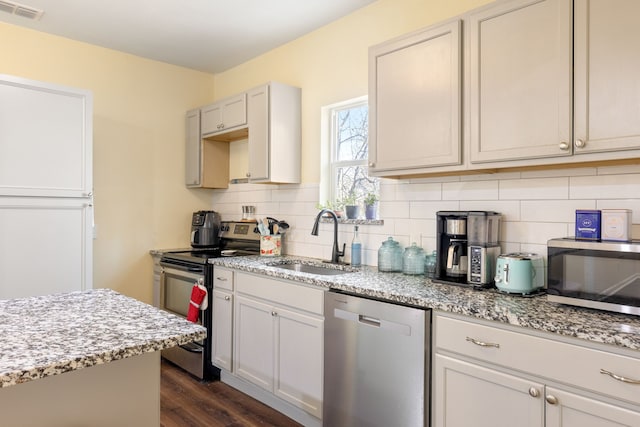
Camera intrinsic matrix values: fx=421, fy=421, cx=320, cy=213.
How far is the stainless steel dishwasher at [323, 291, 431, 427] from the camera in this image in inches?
71.0

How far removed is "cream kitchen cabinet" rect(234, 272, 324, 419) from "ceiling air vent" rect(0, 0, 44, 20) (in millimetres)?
2331

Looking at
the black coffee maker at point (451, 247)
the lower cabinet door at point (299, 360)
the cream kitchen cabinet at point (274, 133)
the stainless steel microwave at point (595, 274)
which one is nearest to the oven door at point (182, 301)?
the lower cabinet door at point (299, 360)

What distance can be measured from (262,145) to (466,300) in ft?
6.73

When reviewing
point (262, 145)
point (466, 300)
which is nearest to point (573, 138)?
point (466, 300)

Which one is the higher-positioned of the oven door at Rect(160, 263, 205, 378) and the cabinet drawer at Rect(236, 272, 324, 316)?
the cabinet drawer at Rect(236, 272, 324, 316)

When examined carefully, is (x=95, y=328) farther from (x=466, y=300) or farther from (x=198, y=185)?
(x=198, y=185)

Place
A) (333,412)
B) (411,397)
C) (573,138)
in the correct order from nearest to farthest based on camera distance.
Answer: (573,138) < (411,397) < (333,412)

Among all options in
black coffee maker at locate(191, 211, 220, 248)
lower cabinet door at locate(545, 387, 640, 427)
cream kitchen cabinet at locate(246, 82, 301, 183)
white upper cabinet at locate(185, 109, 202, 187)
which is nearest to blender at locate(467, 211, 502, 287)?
lower cabinet door at locate(545, 387, 640, 427)

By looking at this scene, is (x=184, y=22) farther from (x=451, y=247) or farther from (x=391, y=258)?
(x=451, y=247)

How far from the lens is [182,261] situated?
11.1 feet

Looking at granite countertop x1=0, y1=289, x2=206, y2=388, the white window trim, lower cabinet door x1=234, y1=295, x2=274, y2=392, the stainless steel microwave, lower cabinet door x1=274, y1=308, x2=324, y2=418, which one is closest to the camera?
granite countertop x1=0, y1=289, x2=206, y2=388

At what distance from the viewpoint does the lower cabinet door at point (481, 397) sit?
1490 millimetres

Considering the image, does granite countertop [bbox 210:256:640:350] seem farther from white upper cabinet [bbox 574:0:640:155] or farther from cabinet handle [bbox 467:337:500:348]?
white upper cabinet [bbox 574:0:640:155]

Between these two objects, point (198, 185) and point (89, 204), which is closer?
point (89, 204)
